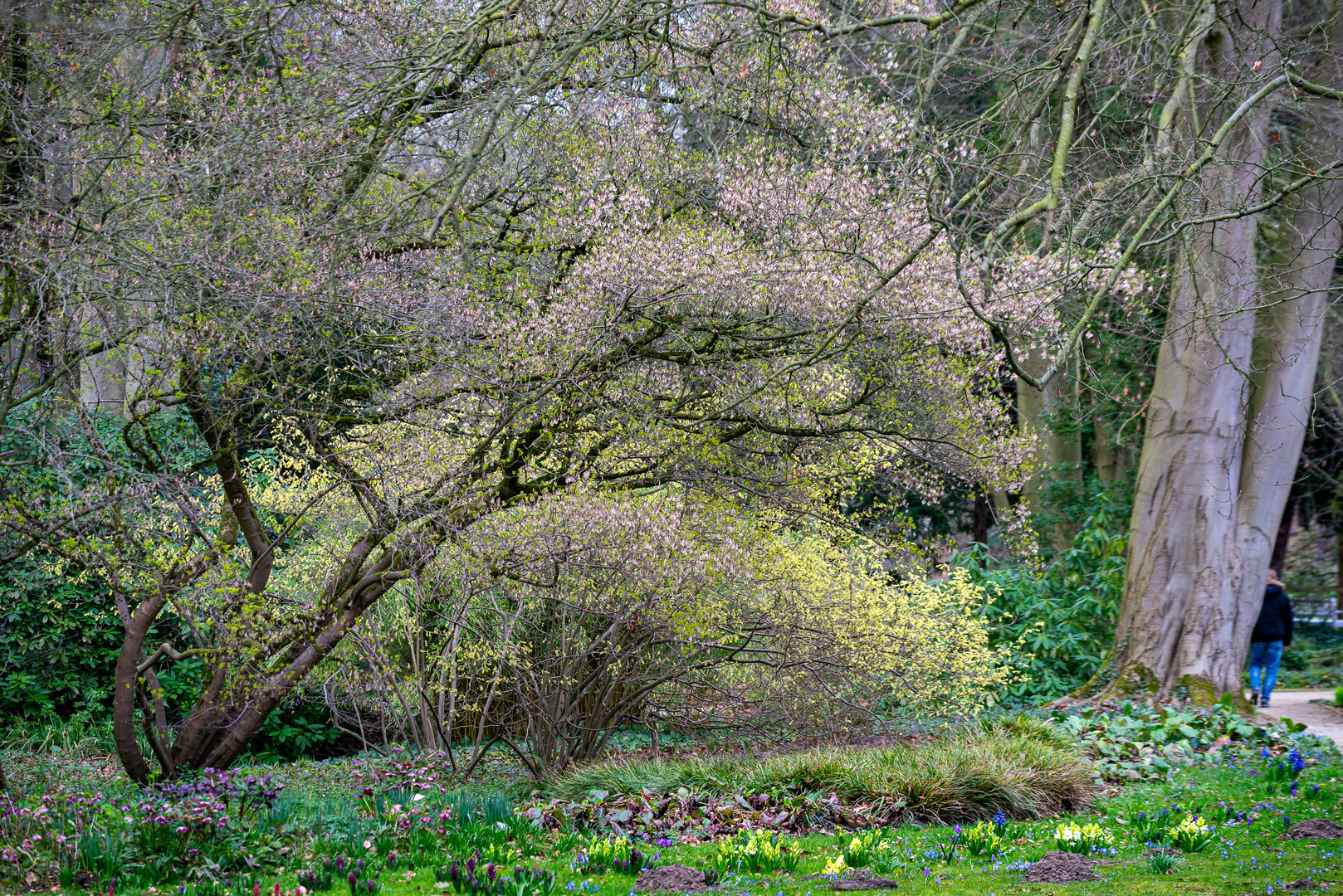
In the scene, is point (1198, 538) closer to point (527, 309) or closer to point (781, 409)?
point (781, 409)

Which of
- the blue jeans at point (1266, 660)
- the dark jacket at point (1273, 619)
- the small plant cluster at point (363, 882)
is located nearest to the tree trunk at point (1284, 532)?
the blue jeans at point (1266, 660)

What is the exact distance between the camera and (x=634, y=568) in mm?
7113

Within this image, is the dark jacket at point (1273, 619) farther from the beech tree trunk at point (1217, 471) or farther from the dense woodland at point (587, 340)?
the dense woodland at point (587, 340)

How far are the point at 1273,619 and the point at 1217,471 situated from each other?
1939mm

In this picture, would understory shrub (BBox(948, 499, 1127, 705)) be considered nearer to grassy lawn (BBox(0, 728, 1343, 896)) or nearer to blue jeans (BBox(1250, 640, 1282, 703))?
blue jeans (BBox(1250, 640, 1282, 703))

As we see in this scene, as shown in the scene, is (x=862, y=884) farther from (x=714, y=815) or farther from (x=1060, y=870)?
(x=714, y=815)

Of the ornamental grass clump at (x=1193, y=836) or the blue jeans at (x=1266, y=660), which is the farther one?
the blue jeans at (x=1266, y=660)

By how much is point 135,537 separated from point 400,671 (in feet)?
13.3

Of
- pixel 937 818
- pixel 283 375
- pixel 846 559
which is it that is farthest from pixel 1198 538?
pixel 283 375

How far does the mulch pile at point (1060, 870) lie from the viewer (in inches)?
179

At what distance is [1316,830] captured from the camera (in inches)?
206

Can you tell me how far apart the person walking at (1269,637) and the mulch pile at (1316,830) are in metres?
5.53

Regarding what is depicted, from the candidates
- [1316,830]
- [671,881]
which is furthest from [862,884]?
[1316,830]

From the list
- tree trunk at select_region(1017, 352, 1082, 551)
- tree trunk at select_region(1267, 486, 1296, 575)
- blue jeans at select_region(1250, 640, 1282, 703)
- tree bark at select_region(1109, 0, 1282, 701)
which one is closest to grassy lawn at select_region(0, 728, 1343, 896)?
tree bark at select_region(1109, 0, 1282, 701)
